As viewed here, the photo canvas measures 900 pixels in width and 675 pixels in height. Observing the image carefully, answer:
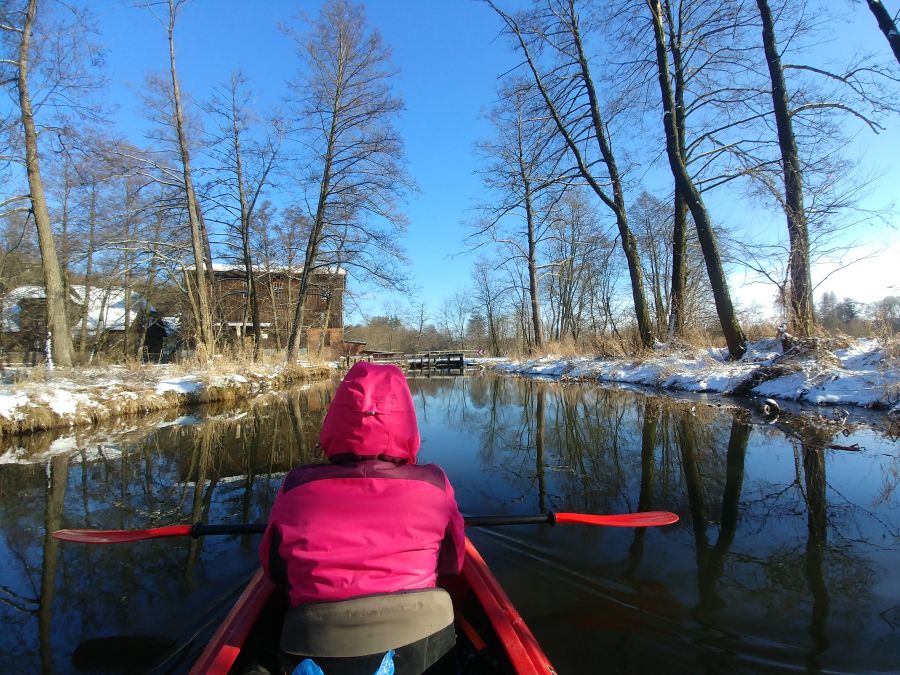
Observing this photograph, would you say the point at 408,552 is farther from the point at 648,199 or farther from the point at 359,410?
the point at 648,199

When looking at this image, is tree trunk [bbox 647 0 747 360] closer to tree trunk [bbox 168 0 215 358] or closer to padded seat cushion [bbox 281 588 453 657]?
padded seat cushion [bbox 281 588 453 657]

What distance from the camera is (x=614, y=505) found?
395 cm

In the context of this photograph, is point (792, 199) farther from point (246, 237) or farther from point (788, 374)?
point (246, 237)

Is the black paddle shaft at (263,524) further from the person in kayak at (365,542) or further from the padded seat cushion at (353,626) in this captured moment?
the padded seat cushion at (353,626)

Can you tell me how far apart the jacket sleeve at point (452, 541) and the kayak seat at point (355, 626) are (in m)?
0.36

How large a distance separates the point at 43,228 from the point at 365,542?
13809mm

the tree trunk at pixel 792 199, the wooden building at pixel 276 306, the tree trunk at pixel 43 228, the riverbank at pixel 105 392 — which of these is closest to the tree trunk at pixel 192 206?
the riverbank at pixel 105 392

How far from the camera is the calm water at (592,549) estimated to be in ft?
7.11

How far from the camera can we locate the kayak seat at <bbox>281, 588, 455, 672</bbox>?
4.35 ft

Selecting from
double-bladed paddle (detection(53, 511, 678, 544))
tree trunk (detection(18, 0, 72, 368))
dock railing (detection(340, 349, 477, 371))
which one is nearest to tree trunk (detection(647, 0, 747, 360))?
double-bladed paddle (detection(53, 511, 678, 544))

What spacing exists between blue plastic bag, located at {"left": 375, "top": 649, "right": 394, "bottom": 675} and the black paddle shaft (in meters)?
1.30

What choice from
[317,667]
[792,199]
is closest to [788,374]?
[792,199]

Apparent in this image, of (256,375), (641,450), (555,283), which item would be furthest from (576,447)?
(555,283)

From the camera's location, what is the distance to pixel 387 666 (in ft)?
4.19
